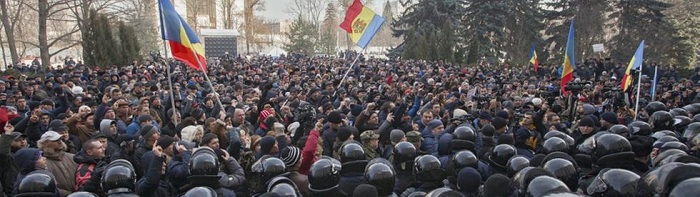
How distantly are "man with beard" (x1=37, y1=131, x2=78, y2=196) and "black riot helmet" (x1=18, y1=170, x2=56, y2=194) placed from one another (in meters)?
1.46

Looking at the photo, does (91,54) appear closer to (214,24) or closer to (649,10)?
(649,10)

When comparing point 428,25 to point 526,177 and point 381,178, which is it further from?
point 526,177

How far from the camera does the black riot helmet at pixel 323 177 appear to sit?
13.5ft

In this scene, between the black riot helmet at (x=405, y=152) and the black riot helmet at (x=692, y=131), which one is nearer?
the black riot helmet at (x=405, y=152)

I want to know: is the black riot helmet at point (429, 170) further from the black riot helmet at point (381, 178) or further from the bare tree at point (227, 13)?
the bare tree at point (227, 13)

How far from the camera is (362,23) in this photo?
15359 mm

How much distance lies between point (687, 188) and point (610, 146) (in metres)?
1.54

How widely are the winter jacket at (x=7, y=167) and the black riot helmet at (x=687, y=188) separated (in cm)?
570

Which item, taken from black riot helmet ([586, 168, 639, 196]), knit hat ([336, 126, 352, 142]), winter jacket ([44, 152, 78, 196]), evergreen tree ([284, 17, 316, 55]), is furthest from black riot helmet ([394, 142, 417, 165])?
evergreen tree ([284, 17, 316, 55])

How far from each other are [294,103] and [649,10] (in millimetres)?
28968

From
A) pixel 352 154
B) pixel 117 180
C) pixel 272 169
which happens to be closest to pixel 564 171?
pixel 352 154

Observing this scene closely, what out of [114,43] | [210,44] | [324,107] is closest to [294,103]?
[324,107]

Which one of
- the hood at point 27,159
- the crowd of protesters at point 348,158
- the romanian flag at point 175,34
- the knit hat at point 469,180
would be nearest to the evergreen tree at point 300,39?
the romanian flag at point 175,34

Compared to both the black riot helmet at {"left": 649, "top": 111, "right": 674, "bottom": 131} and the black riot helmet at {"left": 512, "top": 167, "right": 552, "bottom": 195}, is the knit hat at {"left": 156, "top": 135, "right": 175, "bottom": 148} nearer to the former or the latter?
the black riot helmet at {"left": 512, "top": 167, "right": 552, "bottom": 195}
